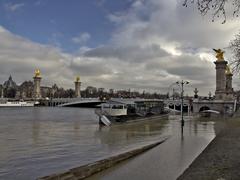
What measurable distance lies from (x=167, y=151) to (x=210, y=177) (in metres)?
8.45

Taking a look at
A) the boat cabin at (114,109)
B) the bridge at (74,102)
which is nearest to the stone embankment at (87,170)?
the boat cabin at (114,109)


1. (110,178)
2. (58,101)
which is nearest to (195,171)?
(110,178)

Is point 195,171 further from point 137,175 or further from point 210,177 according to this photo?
point 137,175

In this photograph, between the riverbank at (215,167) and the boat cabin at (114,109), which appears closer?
the riverbank at (215,167)

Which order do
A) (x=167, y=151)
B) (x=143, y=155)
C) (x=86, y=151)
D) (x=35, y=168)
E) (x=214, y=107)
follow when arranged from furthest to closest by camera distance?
(x=214, y=107), (x=86, y=151), (x=167, y=151), (x=143, y=155), (x=35, y=168)

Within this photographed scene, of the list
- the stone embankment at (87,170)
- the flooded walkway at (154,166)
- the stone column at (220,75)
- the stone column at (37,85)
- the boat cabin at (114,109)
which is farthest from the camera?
the stone column at (37,85)

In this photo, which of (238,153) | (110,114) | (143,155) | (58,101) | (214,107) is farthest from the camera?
(58,101)

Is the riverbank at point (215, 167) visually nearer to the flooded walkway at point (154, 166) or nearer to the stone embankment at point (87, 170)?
the flooded walkway at point (154, 166)

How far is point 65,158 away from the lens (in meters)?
18.6

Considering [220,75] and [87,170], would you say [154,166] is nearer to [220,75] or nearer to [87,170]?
[87,170]

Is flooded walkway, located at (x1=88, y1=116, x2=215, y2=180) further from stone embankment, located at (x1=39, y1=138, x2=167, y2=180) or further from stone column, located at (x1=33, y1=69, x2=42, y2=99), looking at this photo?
stone column, located at (x1=33, y1=69, x2=42, y2=99)

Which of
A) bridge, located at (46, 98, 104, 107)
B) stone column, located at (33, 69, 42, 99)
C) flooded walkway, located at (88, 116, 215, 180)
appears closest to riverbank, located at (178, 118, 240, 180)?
flooded walkway, located at (88, 116, 215, 180)

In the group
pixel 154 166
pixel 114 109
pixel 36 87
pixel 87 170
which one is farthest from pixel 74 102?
pixel 87 170

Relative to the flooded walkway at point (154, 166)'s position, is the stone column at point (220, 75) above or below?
above
